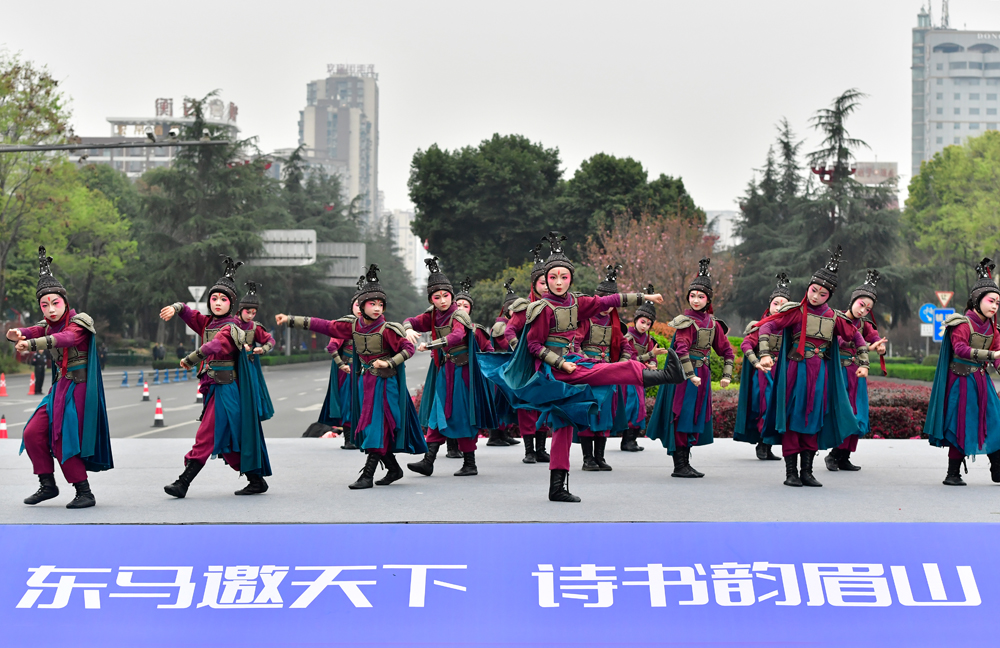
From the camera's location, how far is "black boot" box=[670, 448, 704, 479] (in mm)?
8742

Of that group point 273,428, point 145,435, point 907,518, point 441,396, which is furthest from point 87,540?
point 273,428

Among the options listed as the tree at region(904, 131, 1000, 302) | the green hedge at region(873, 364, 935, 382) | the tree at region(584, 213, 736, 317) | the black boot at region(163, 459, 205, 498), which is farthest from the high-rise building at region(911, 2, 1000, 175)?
the black boot at region(163, 459, 205, 498)

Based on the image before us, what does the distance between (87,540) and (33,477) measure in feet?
11.8

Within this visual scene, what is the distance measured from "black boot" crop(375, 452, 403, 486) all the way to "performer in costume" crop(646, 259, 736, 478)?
7.96ft

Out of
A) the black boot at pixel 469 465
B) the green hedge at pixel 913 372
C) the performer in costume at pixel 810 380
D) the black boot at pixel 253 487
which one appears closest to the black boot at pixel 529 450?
the black boot at pixel 469 465

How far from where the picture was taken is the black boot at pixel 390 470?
8.02 m

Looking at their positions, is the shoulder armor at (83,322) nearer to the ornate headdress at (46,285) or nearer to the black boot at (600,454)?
the ornate headdress at (46,285)

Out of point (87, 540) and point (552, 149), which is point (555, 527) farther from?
point (552, 149)

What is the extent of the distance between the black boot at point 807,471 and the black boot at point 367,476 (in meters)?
3.63

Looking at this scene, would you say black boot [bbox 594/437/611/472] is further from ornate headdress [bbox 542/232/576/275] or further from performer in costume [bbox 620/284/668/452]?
ornate headdress [bbox 542/232/576/275]

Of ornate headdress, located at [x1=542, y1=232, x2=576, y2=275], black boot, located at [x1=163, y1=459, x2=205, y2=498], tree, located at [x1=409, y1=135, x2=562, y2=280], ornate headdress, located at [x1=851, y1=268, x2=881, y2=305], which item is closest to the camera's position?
ornate headdress, located at [x1=542, y1=232, x2=576, y2=275]

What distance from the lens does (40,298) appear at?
7.18 metres

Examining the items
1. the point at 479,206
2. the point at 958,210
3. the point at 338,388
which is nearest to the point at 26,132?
the point at 479,206

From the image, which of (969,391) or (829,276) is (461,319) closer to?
(829,276)
